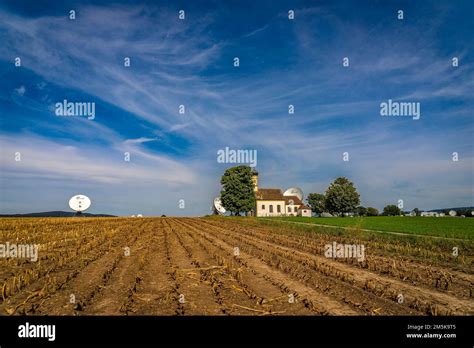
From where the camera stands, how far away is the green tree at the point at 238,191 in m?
80.1

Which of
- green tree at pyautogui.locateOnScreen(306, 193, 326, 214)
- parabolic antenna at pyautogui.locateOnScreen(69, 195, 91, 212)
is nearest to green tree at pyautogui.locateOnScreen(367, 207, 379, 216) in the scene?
green tree at pyautogui.locateOnScreen(306, 193, 326, 214)

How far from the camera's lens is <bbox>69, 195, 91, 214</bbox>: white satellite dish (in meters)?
68.1

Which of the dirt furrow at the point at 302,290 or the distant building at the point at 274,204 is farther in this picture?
the distant building at the point at 274,204

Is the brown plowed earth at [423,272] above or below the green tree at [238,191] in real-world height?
below

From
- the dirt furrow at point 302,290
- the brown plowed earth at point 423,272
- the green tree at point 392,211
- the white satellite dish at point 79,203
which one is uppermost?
the white satellite dish at point 79,203

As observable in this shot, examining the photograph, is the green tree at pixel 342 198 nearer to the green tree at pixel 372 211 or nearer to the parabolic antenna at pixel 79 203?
the green tree at pixel 372 211

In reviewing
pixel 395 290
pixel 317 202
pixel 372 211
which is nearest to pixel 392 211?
pixel 372 211

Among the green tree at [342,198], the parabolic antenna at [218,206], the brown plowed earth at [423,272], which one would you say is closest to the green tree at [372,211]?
the green tree at [342,198]

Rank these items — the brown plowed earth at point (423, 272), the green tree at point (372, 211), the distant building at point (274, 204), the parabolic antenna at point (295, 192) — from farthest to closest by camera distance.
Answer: the green tree at point (372, 211), the parabolic antenna at point (295, 192), the distant building at point (274, 204), the brown plowed earth at point (423, 272)

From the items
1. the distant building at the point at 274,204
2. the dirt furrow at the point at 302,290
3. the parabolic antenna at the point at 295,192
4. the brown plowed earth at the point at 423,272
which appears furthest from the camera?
the parabolic antenna at the point at 295,192

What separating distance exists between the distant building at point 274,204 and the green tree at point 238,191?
9788 millimetres

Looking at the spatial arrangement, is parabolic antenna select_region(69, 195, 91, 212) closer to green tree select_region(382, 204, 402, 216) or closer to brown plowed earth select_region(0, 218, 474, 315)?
brown plowed earth select_region(0, 218, 474, 315)

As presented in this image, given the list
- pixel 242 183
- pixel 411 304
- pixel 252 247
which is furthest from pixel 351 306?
pixel 242 183
